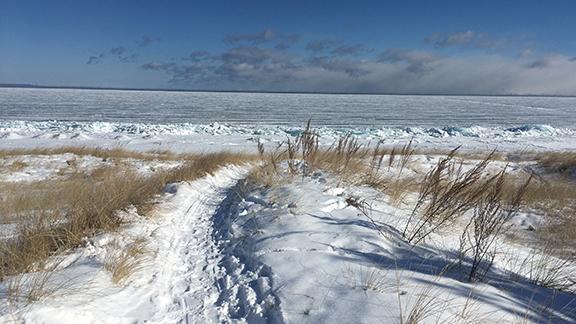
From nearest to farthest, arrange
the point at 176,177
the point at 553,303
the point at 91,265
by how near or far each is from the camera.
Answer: the point at 553,303 → the point at 91,265 → the point at 176,177

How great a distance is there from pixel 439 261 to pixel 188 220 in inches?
120

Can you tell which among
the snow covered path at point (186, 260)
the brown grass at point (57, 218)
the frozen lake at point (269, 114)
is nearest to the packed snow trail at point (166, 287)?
the snow covered path at point (186, 260)

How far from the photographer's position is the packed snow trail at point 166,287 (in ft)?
8.21

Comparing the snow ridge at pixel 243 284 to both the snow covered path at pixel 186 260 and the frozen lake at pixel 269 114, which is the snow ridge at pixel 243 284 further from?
the frozen lake at pixel 269 114

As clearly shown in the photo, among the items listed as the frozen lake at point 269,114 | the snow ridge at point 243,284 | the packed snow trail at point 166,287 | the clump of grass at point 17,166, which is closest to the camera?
the packed snow trail at point 166,287

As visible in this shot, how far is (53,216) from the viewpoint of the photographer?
159 inches

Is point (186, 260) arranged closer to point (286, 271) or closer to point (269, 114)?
point (286, 271)

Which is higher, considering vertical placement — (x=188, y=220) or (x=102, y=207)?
(x=102, y=207)

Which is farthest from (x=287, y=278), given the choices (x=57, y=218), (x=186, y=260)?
(x=57, y=218)

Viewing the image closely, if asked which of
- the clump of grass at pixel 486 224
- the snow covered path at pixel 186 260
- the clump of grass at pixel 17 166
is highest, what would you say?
the clump of grass at pixel 486 224

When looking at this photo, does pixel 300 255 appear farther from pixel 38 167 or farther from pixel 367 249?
pixel 38 167

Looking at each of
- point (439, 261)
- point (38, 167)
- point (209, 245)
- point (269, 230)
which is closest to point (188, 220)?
point (209, 245)

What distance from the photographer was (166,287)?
314cm

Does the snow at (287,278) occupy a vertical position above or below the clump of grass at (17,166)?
above
